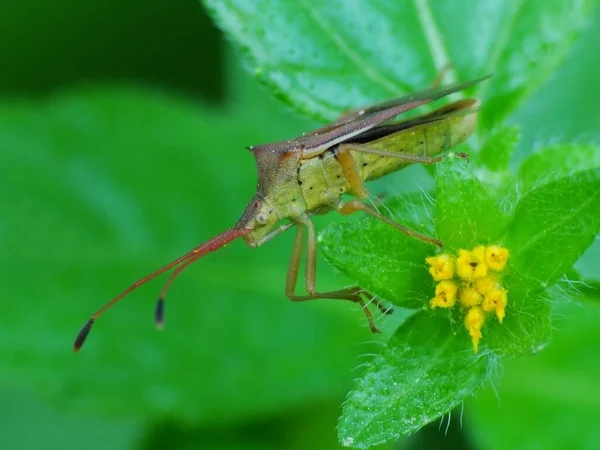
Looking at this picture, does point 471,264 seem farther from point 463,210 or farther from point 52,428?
point 52,428

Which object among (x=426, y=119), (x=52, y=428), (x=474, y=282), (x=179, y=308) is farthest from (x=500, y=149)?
(x=52, y=428)

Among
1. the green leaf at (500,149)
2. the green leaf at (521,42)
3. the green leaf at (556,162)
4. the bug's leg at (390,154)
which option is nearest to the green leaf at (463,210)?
the green leaf at (556,162)

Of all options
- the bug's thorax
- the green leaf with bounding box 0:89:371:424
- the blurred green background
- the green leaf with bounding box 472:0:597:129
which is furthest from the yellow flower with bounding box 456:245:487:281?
the green leaf with bounding box 0:89:371:424

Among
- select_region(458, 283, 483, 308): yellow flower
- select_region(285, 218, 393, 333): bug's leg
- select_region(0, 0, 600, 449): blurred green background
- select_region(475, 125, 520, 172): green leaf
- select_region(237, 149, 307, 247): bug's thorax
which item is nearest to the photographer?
select_region(458, 283, 483, 308): yellow flower

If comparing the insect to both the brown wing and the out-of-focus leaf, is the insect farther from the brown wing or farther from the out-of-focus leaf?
the out-of-focus leaf

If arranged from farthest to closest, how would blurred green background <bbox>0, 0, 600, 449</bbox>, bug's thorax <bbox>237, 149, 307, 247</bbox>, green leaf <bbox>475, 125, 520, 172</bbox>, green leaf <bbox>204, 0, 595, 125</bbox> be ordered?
blurred green background <bbox>0, 0, 600, 449</bbox>, green leaf <bbox>204, 0, 595, 125</bbox>, bug's thorax <bbox>237, 149, 307, 247</bbox>, green leaf <bbox>475, 125, 520, 172</bbox>

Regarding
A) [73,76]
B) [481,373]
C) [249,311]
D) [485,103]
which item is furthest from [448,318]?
[73,76]

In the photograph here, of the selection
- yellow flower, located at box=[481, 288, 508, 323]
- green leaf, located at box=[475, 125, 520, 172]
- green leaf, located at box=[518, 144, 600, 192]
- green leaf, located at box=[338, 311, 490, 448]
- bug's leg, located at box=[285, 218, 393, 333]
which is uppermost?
bug's leg, located at box=[285, 218, 393, 333]

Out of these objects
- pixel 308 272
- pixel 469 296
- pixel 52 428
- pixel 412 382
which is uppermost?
pixel 52 428
